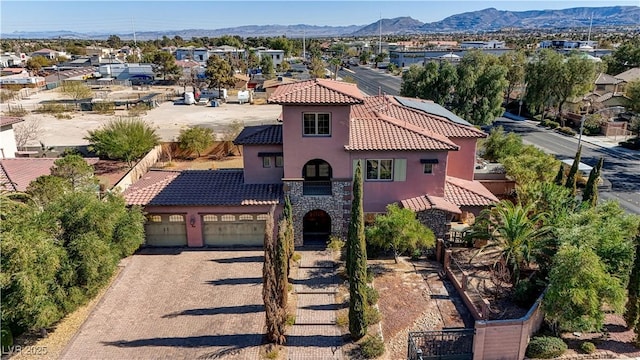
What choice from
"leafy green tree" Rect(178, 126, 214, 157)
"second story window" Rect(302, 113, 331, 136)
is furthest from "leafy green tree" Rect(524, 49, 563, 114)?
"second story window" Rect(302, 113, 331, 136)

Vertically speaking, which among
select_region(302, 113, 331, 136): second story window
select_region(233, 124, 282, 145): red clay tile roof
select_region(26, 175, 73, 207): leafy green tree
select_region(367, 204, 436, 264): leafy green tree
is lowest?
select_region(367, 204, 436, 264): leafy green tree

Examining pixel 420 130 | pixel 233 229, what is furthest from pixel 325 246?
pixel 420 130

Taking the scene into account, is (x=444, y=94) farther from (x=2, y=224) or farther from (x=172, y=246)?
(x=2, y=224)

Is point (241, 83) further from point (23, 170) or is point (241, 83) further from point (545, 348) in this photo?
point (545, 348)

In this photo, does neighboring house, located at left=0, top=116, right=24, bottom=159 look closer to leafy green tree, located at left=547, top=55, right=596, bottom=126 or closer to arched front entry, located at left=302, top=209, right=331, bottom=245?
arched front entry, located at left=302, top=209, right=331, bottom=245

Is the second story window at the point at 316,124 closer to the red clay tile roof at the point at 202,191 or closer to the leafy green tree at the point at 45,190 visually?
the red clay tile roof at the point at 202,191

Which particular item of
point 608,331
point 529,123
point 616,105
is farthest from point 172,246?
point 616,105

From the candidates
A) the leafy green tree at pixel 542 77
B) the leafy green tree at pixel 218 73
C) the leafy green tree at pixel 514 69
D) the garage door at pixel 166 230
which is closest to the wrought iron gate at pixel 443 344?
the garage door at pixel 166 230
